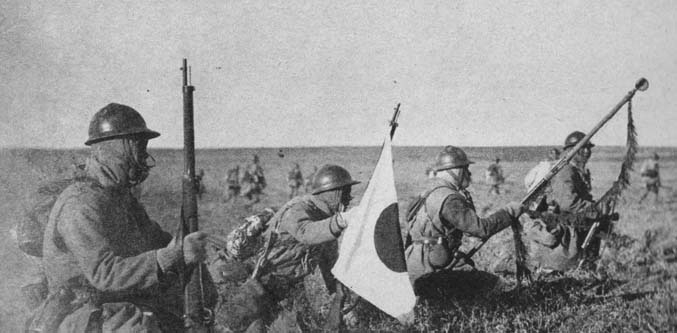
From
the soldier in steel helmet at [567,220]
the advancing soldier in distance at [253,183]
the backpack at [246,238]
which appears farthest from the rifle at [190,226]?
the advancing soldier in distance at [253,183]

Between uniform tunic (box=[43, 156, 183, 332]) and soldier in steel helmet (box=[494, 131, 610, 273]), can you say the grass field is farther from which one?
→ uniform tunic (box=[43, 156, 183, 332])

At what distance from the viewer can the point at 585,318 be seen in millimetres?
Result: 6336

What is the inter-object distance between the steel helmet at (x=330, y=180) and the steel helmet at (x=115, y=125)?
2105 mm

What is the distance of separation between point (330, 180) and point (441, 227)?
1273 mm

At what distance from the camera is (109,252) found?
12.6 feet

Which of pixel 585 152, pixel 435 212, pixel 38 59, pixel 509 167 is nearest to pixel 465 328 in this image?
pixel 435 212

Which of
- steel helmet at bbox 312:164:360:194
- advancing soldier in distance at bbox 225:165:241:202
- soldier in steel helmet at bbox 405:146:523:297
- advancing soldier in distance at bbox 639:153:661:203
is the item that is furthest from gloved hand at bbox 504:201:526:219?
advancing soldier in distance at bbox 225:165:241:202

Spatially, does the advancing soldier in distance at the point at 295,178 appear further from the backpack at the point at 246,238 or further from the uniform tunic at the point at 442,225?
the backpack at the point at 246,238

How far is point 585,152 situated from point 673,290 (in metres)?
2.35

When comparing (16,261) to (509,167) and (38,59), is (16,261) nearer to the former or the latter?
(38,59)

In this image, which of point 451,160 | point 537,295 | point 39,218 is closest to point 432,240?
point 451,160

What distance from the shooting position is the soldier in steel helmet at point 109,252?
150 inches

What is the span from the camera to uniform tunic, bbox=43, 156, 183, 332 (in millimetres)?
3795

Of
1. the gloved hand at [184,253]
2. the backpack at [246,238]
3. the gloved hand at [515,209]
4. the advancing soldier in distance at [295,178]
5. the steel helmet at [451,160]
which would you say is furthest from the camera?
the advancing soldier in distance at [295,178]
